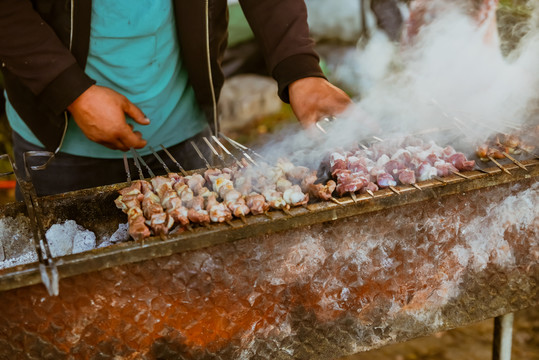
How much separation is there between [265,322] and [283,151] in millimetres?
1089

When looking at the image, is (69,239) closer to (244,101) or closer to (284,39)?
(284,39)

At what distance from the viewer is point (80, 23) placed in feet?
9.03

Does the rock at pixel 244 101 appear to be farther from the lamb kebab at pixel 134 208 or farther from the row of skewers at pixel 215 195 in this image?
the lamb kebab at pixel 134 208

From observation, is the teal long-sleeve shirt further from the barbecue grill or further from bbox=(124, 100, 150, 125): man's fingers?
the barbecue grill

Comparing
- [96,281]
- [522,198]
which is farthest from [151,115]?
[522,198]

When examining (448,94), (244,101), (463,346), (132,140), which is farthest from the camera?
(244,101)

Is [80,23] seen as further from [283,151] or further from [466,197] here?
[466,197]

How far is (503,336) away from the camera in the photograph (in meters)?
3.02

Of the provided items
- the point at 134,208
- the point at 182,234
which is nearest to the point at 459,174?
the point at 182,234

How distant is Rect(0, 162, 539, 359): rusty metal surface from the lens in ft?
6.59

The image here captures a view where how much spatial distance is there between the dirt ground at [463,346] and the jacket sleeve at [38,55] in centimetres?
308

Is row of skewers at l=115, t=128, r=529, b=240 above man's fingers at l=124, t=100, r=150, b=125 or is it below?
below

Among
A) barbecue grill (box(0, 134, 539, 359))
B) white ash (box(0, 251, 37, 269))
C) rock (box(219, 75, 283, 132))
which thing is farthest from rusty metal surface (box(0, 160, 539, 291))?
rock (box(219, 75, 283, 132))

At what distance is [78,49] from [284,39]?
46.7 inches
